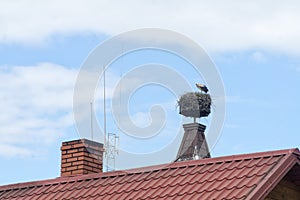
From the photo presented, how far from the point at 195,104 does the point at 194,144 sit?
11.2ft

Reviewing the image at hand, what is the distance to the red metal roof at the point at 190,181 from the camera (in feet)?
39.7

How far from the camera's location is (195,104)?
3353cm

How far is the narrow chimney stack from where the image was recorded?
28500 mm

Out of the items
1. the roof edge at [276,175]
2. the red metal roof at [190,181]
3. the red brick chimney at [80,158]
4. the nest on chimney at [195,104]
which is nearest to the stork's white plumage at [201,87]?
the nest on chimney at [195,104]

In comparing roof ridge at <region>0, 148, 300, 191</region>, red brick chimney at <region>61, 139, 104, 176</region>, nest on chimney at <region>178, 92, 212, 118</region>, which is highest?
nest on chimney at <region>178, 92, 212, 118</region>

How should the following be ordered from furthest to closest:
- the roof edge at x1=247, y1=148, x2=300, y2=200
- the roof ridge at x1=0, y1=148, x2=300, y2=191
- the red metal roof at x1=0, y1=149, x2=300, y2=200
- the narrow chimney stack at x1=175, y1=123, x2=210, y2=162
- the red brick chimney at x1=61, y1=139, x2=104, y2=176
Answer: the narrow chimney stack at x1=175, y1=123, x2=210, y2=162, the red brick chimney at x1=61, y1=139, x2=104, y2=176, the roof ridge at x1=0, y1=148, x2=300, y2=191, the red metal roof at x1=0, y1=149, x2=300, y2=200, the roof edge at x1=247, y1=148, x2=300, y2=200

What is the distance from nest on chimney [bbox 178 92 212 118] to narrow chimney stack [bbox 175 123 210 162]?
52 cm

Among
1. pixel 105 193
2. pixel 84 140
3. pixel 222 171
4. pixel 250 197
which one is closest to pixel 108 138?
pixel 84 140

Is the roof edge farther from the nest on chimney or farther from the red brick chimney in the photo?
the nest on chimney

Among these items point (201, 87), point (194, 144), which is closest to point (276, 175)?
point (194, 144)

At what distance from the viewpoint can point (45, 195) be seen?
14539 mm

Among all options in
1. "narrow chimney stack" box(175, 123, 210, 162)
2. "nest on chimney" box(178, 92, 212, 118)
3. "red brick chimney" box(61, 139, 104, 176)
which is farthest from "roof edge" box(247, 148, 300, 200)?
"nest on chimney" box(178, 92, 212, 118)

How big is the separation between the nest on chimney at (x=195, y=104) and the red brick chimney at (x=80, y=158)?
16528 millimetres

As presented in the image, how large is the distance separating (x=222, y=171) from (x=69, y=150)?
4286 mm
